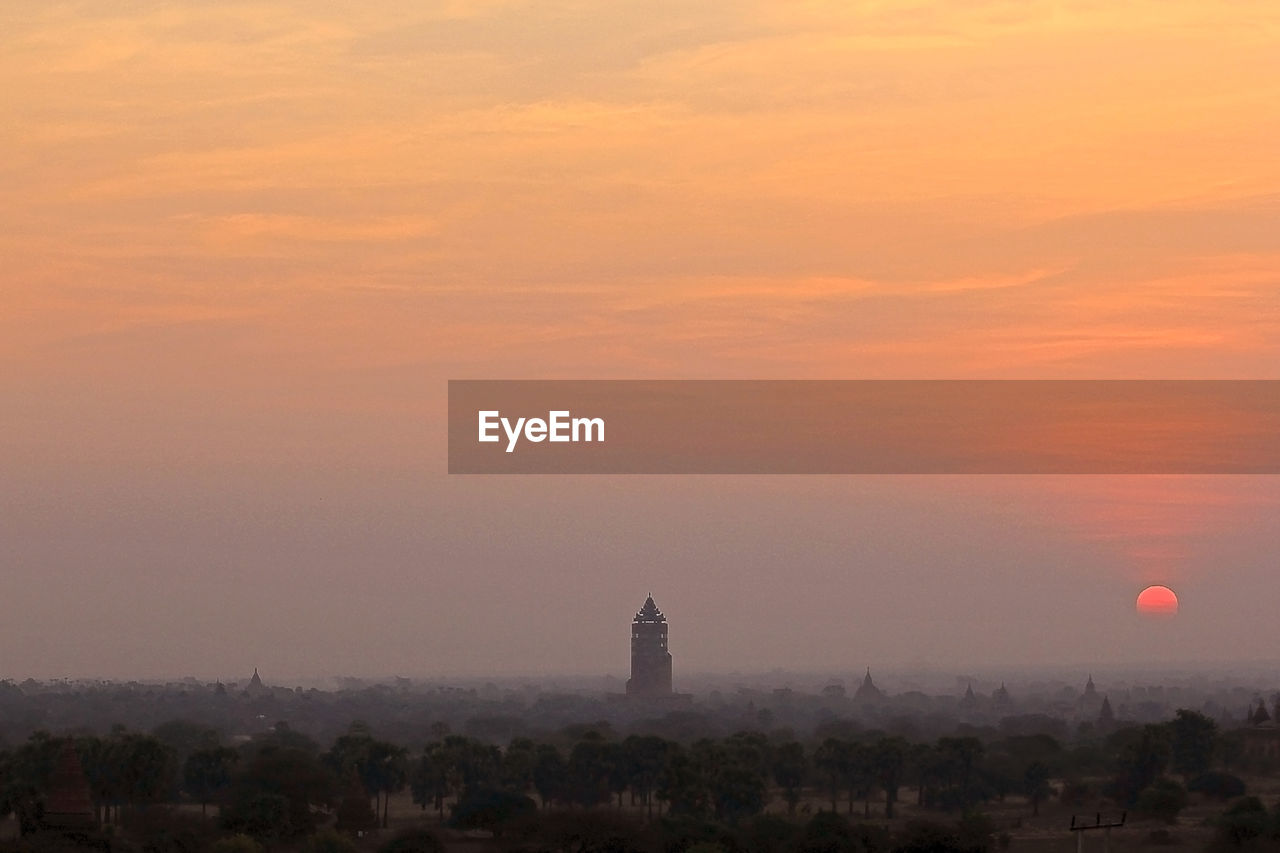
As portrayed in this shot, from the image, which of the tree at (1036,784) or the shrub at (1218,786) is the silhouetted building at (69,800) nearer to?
the tree at (1036,784)

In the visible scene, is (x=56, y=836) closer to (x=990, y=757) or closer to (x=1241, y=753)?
(x=990, y=757)

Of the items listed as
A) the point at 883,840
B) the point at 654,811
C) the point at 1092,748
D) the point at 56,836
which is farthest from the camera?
the point at 1092,748

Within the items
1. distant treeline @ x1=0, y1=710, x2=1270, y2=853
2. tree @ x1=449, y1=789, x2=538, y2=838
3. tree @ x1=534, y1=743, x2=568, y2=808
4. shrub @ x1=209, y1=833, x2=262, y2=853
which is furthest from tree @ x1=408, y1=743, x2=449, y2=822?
shrub @ x1=209, y1=833, x2=262, y2=853

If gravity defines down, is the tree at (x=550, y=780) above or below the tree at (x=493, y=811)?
above

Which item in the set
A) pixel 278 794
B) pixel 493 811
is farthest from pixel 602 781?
pixel 278 794

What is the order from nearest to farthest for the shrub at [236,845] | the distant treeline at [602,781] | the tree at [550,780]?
the shrub at [236,845], the distant treeline at [602,781], the tree at [550,780]

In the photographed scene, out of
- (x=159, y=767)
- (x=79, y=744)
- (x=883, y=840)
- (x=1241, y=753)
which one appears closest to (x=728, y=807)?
(x=883, y=840)

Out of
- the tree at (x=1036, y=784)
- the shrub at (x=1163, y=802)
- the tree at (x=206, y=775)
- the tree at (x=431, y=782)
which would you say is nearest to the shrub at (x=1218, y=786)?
the shrub at (x=1163, y=802)

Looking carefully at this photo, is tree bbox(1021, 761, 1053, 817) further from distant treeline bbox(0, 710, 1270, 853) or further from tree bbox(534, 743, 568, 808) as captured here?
tree bbox(534, 743, 568, 808)
